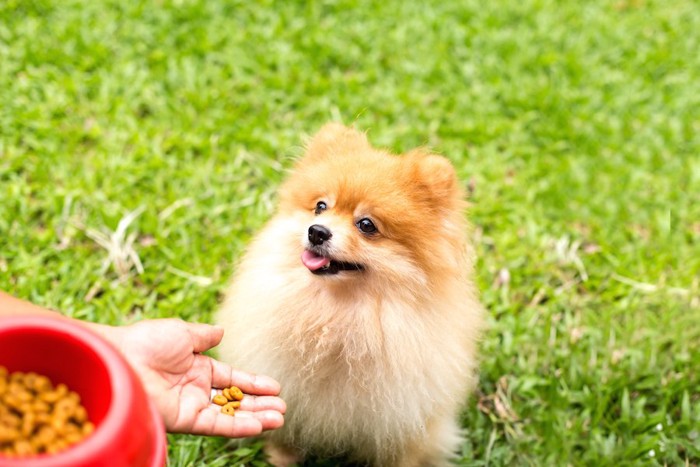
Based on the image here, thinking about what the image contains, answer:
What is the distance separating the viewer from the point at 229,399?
Result: 232cm

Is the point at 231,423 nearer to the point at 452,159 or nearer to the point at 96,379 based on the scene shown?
the point at 96,379

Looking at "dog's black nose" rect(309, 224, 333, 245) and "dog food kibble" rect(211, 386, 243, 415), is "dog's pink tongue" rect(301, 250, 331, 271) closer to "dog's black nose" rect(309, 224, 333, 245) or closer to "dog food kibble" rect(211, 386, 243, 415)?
"dog's black nose" rect(309, 224, 333, 245)

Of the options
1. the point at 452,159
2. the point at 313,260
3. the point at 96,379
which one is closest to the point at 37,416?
the point at 96,379

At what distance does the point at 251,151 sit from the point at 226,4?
4.75 feet

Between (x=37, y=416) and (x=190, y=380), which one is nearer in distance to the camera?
(x=37, y=416)

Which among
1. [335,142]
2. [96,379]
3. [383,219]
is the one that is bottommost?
[96,379]

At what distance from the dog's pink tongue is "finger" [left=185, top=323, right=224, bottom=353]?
41cm

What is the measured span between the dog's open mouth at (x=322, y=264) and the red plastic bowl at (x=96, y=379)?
74 centimetres

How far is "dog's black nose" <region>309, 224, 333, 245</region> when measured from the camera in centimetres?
220

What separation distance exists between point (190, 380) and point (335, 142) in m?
0.98

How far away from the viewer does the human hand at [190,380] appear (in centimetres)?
211

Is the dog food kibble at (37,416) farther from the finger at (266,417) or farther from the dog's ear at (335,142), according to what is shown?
Result: the dog's ear at (335,142)

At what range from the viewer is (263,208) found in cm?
371

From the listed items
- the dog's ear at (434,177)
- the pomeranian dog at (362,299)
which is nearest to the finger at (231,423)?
the pomeranian dog at (362,299)
